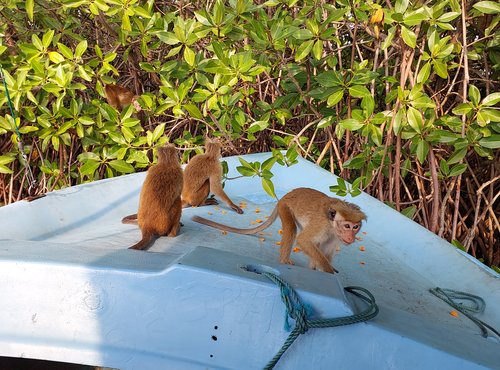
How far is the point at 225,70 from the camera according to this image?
2598 mm

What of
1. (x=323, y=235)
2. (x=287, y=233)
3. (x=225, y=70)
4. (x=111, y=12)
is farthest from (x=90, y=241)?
(x=111, y=12)

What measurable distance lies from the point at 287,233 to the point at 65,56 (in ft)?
6.09

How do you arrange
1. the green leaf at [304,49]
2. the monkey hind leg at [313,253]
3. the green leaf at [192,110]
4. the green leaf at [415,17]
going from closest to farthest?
1. the monkey hind leg at [313,253]
2. the green leaf at [415,17]
3. the green leaf at [304,49]
4. the green leaf at [192,110]

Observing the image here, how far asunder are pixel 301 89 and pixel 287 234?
1.51 meters

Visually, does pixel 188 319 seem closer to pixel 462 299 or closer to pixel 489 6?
pixel 462 299

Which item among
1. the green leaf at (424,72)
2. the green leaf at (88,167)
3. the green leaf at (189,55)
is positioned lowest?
the green leaf at (88,167)

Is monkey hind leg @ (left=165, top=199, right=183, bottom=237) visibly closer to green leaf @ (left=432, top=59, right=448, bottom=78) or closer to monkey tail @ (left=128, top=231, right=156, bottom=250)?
monkey tail @ (left=128, top=231, right=156, bottom=250)

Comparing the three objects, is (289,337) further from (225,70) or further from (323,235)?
(225,70)

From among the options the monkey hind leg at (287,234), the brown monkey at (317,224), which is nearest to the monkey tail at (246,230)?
the brown monkey at (317,224)

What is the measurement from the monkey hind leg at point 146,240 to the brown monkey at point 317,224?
39 cm

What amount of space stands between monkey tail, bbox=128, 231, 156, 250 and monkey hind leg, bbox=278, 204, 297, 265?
1.74 feet

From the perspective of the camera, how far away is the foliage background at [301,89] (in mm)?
2428

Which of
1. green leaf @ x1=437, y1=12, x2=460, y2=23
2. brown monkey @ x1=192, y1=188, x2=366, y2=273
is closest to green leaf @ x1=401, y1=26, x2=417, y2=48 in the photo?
green leaf @ x1=437, y1=12, x2=460, y2=23

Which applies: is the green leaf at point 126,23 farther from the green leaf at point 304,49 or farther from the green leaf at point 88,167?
the green leaf at point 304,49
